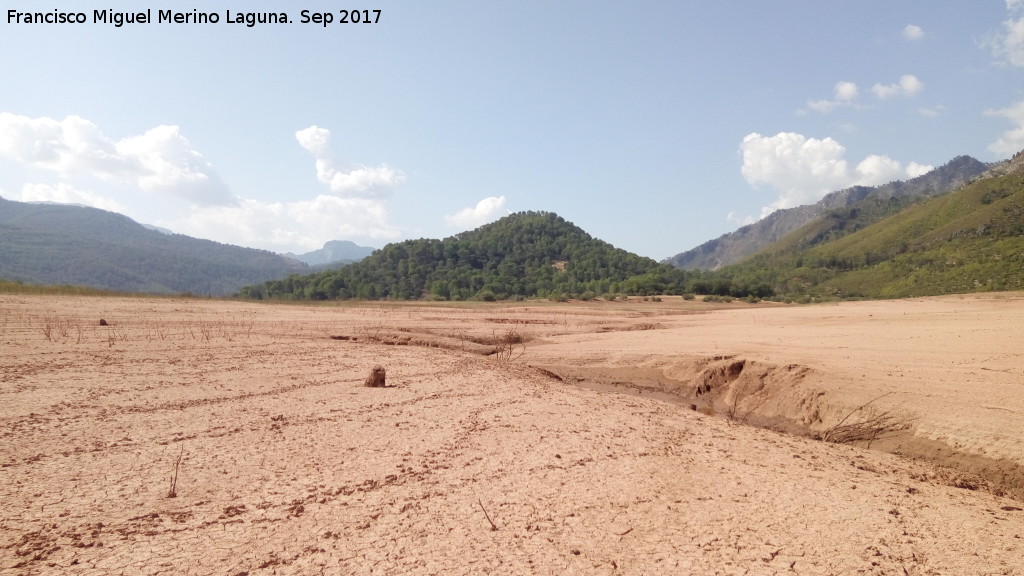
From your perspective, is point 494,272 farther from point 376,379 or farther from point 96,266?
point 96,266

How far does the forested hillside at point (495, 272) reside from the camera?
78750mm

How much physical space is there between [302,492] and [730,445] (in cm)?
594

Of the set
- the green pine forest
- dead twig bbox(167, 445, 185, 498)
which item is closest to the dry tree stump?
dead twig bbox(167, 445, 185, 498)

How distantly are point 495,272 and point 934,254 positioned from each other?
200ft

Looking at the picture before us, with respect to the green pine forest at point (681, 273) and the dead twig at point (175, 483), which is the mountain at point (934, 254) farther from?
the dead twig at point (175, 483)

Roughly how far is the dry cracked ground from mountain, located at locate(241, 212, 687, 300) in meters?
54.4

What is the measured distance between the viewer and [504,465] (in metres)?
6.40

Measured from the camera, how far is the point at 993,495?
623cm

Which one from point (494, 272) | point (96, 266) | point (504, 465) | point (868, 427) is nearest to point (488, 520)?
point (504, 465)

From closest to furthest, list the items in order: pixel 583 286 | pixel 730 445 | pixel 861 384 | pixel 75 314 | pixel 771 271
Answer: pixel 730 445
pixel 861 384
pixel 75 314
pixel 583 286
pixel 771 271

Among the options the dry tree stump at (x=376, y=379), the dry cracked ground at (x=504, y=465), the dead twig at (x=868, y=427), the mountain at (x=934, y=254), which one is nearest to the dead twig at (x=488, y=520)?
the dry cracked ground at (x=504, y=465)

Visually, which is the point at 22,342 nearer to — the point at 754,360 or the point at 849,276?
the point at 754,360

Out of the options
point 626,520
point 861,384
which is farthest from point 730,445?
point 861,384

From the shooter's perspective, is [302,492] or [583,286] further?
[583,286]
